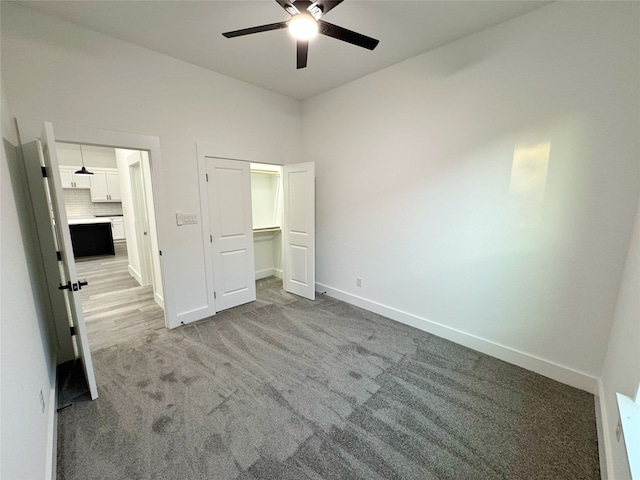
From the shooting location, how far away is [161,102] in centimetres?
270

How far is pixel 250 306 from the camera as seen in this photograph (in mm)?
3648

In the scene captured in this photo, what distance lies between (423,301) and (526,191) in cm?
148

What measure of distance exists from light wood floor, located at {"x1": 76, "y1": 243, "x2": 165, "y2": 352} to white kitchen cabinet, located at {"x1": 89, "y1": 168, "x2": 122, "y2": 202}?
3.34 meters

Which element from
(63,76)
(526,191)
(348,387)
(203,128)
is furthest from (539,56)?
(63,76)

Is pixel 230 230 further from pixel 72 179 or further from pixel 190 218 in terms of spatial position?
pixel 72 179

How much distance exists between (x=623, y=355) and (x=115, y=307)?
5197 mm

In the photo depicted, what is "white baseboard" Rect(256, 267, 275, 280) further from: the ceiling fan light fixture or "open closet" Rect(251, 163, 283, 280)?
the ceiling fan light fixture

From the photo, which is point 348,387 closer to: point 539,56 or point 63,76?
point 539,56

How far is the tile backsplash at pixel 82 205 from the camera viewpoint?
25.1 ft

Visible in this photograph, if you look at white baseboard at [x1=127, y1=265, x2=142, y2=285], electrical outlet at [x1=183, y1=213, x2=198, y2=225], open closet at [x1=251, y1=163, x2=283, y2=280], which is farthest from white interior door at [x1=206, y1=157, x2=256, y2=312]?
white baseboard at [x1=127, y1=265, x2=142, y2=285]

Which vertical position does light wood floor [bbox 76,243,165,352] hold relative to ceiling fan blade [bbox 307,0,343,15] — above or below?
below

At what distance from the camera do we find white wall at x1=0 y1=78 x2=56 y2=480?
3.20 feet

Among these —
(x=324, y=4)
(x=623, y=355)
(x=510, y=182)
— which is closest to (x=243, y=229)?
(x=324, y=4)

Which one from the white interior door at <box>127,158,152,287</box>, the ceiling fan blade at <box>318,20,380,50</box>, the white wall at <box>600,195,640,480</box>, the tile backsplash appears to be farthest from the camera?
the tile backsplash
